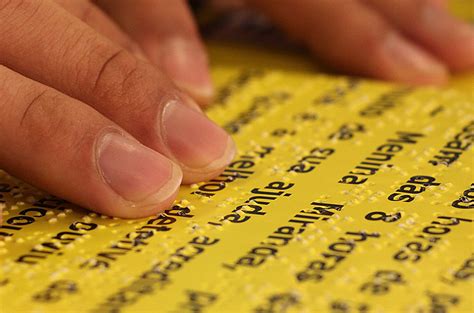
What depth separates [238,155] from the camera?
0.51m

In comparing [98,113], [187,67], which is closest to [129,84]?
[98,113]

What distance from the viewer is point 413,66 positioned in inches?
26.5

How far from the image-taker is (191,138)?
18.0 inches

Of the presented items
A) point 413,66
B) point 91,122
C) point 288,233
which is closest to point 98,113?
point 91,122

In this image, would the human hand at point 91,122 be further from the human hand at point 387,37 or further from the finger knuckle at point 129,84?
the human hand at point 387,37

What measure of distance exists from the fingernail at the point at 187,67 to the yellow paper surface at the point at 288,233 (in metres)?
0.04

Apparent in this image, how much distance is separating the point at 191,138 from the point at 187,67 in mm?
163

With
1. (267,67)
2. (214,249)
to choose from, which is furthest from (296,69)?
(214,249)

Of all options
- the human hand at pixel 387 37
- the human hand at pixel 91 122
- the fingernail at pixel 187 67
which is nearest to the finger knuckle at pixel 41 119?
the human hand at pixel 91 122

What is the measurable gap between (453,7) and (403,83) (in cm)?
20

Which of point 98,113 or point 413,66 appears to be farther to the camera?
point 413,66

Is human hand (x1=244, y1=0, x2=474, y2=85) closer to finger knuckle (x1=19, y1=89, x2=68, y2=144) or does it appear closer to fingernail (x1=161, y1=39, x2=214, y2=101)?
fingernail (x1=161, y1=39, x2=214, y2=101)

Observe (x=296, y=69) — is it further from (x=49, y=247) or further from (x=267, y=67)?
(x=49, y=247)

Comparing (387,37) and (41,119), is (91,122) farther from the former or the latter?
(387,37)
